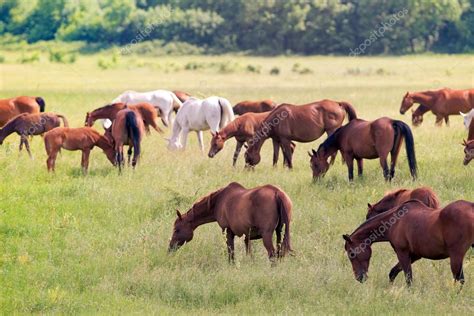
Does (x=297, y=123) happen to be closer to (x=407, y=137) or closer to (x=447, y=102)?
(x=407, y=137)

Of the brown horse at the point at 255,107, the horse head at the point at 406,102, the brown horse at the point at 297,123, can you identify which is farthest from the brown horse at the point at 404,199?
the horse head at the point at 406,102

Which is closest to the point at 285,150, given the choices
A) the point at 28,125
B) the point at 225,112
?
the point at 225,112

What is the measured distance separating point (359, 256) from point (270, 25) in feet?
216

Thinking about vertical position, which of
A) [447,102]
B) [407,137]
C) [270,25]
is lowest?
[270,25]

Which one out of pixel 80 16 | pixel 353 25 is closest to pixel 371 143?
pixel 353 25

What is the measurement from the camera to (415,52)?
69.4 m

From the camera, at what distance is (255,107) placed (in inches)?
915

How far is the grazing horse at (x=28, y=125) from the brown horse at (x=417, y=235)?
1030 centimetres

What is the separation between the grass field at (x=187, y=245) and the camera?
31.1ft

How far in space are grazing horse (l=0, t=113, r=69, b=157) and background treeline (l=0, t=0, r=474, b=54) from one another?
45.5 meters

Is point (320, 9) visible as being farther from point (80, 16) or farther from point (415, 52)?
point (80, 16)

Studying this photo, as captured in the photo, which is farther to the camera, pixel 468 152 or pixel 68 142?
pixel 68 142

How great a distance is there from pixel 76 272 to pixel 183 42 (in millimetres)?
66112

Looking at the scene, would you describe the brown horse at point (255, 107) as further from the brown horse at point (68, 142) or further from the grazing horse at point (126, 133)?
the brown horse at point (68, 142)
